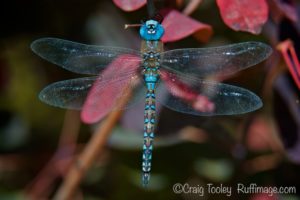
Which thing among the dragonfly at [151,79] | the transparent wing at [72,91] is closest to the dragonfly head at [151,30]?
the dragonfly at [151,79]

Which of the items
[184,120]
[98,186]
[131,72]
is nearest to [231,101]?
[184,120]

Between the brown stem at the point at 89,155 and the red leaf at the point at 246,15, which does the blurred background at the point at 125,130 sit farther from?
the red leaf at the point at 246,15

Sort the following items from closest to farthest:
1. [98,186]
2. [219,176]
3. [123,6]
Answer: [123,6] < [219,176] < [98,186]

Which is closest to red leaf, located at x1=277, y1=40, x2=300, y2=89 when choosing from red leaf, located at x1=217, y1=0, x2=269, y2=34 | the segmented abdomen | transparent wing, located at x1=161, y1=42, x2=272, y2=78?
transparent wing, located at x1=161, y1=42, x2=272, y2=78

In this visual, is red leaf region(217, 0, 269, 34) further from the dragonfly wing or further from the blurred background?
the dragonfly wing

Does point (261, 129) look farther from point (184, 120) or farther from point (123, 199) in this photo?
point (123, 199)
